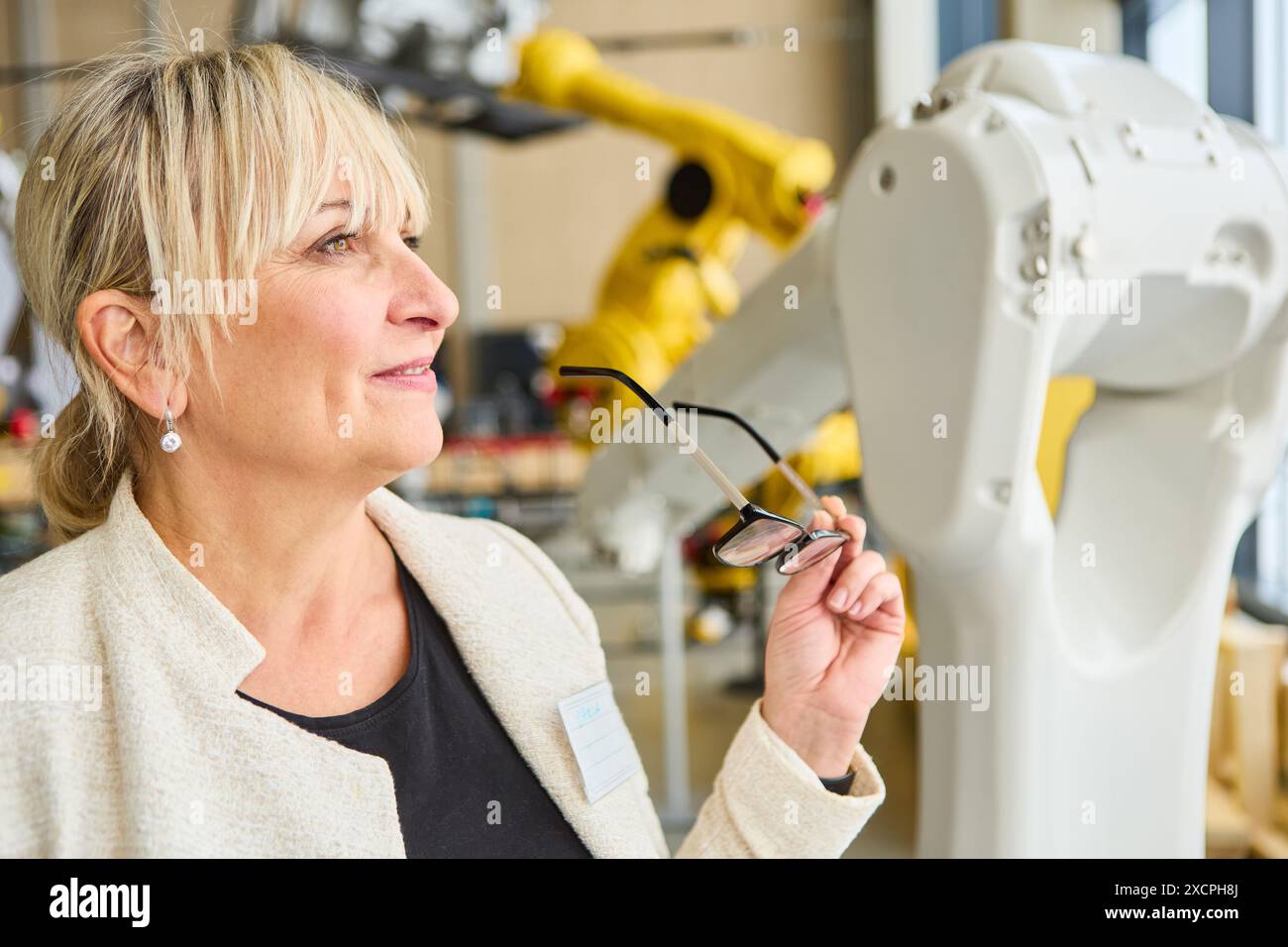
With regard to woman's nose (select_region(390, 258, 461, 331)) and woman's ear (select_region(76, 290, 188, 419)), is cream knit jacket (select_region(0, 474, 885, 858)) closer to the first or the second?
woman's ear (select_region(76, 290, 188, 419))

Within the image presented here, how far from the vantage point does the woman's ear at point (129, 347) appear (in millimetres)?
708

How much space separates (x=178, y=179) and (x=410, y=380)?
0.18 metres

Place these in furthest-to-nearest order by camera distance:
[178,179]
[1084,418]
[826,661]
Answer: [1084,418], [826,661], [178,179]

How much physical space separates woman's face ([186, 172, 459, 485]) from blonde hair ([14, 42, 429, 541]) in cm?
1

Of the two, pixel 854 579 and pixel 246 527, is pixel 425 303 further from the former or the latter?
pixel 854 579

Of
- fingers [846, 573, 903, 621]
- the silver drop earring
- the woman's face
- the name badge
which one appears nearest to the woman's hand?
fingers [846, 573, 903, 621]

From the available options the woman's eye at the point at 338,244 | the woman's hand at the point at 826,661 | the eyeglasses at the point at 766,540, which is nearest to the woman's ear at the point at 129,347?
the woman's eye at the point at 338,244

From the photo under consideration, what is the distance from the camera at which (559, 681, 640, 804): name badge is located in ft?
2.83

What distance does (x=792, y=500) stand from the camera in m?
2.28

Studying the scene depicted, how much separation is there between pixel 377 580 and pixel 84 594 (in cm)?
22

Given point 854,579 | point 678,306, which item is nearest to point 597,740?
point 854,579

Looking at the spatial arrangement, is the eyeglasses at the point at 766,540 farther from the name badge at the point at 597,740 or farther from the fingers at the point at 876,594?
the name badge at the point at 597,740

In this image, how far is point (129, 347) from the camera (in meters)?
0.72
